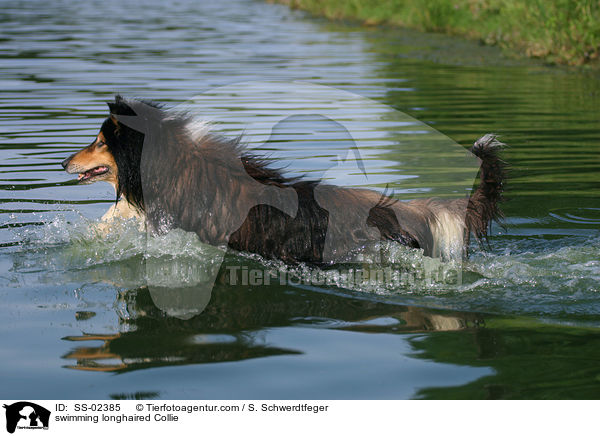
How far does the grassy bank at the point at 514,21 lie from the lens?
16.7 metres

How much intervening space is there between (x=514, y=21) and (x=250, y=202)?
14.7 meters

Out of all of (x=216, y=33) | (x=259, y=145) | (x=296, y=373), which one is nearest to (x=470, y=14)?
(x=216, y=33)

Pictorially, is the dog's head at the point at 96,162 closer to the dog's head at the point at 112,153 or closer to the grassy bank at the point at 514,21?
the dog's head at the point at 112,153

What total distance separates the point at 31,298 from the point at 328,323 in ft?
6.46

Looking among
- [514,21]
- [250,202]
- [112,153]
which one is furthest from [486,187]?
[514,21]

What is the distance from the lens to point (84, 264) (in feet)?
20.3
